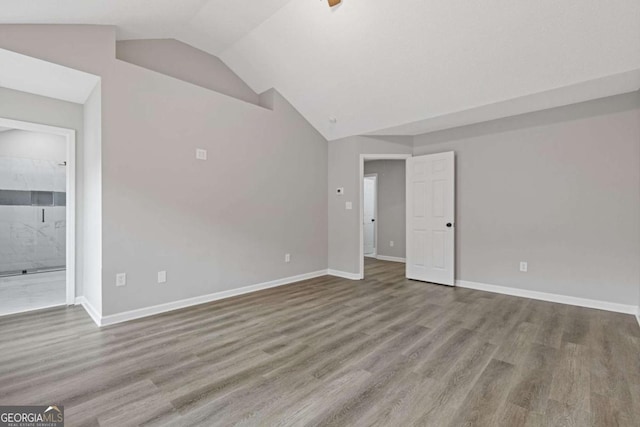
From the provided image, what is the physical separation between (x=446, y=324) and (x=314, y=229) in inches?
106

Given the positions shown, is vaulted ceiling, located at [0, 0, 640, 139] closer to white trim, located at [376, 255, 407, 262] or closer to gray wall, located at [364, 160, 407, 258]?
gray wall, located at [364, 160, 407, 258]

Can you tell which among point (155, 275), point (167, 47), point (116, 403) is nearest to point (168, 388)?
point (116, 403)

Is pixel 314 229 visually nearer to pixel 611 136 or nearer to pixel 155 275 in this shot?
pixel 155 275

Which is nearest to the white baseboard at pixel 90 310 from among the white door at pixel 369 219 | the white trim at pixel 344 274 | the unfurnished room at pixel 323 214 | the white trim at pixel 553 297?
the unfurnished room at pixel 323 214

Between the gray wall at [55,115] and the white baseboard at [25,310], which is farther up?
the gray wall at [55,115]

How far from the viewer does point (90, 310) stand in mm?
3324

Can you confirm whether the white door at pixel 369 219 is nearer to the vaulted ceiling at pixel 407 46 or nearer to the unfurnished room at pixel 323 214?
the unfurnished room at pixel 323 214

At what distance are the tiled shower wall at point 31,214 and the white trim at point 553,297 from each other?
24.2ft

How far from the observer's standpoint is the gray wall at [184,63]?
11.7 feet

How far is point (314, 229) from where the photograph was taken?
5.17 meters

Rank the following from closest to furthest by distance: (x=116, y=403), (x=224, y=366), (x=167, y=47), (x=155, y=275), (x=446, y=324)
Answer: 1. (x=116, y=403)
2. (x=224, y=366)
3. (x=446, y=324)
4. (x=155, y=275)
5. (x=167, y=47)

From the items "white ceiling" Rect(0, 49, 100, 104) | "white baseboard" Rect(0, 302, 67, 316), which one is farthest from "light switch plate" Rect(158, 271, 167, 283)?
"white ceiling" Rect(0, 49, 100, 104)

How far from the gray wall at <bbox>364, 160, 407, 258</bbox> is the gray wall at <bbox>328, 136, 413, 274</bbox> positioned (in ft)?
6.66

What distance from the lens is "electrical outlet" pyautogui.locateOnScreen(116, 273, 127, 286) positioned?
306cm
